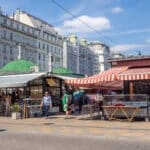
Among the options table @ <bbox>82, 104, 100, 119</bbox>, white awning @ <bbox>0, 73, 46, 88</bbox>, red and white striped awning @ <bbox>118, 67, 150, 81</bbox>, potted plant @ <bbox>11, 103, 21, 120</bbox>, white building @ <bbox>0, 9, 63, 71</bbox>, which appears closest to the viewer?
red and white striped awning @ <bbox>118, 67, 150, 81</bbox>

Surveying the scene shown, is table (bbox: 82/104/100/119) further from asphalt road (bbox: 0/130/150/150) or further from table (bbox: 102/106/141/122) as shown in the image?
asphalt road (bbox: 0/130/150/150)

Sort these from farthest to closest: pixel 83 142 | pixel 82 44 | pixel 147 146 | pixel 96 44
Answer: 1. pixel 96 44
2. pixel 82 44
3. pixel 83 142
4. pixel 147 146

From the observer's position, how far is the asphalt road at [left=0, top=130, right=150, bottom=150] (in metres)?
12.2

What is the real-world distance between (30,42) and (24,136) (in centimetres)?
11149

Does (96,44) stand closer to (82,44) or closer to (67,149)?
(82,44)

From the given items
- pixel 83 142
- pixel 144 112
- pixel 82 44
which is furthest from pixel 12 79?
pixel 82 44

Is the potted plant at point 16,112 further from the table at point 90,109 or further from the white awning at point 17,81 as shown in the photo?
the table at point 90,109

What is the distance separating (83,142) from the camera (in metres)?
12.9

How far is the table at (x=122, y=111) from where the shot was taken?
2105 centimetres

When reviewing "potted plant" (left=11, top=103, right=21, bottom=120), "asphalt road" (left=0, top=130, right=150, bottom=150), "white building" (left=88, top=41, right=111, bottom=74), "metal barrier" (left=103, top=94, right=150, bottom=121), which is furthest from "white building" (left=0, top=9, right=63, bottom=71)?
"asphalt road" (left=0, top=130, right=150, bottom=150)

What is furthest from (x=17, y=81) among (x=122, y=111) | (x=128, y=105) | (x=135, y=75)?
(x=135, y=75)

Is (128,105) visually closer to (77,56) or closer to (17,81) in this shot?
(17,81)

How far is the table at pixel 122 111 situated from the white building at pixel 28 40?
77.0 m

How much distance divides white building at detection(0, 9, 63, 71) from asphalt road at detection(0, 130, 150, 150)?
84.7 meters
